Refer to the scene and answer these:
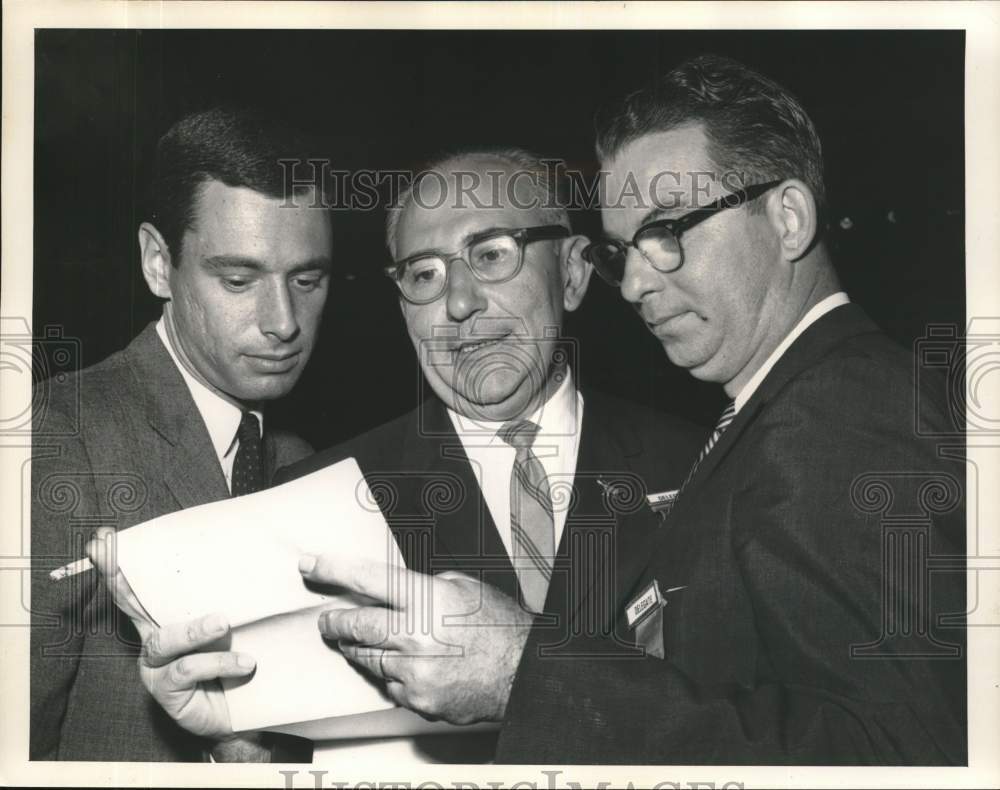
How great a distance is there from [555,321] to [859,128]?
93 centimetres

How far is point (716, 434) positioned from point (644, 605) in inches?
18.1

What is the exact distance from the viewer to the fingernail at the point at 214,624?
2.61 m

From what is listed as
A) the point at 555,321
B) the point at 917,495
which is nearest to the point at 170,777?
the point at 555,321

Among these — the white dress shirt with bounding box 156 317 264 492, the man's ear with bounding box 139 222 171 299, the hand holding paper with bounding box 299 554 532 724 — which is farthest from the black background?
the hand holding paper with bounding box 299 554 532 724

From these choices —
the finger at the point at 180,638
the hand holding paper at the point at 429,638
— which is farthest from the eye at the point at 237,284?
the finger at the point at 180,638

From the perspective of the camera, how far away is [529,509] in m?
2.70

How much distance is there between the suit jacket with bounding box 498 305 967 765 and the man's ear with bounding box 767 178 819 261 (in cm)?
20

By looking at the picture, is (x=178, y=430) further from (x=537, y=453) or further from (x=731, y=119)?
(x=731, y=119)

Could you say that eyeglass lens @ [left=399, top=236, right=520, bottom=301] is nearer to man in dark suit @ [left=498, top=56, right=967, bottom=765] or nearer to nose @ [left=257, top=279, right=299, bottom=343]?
man in dark suit @ [left=498, top=56, right=967, bottom=765]

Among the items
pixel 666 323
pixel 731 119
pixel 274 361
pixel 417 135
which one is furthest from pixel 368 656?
pixel 731 119

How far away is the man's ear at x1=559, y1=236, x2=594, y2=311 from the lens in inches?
106

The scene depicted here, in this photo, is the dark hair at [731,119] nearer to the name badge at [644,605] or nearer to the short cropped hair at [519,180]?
the short cropped hair at [519,180]

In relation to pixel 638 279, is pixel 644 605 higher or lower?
lower

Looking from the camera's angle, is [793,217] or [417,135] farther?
[417,135]
